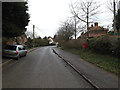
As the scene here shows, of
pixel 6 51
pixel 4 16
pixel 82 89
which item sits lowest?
pixel 82 89

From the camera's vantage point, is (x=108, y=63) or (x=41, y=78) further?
(x=108, y=63)

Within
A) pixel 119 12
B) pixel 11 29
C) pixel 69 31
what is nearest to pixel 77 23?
pixel 69 31

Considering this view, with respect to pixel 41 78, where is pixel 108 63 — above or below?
above

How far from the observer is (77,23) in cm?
2153

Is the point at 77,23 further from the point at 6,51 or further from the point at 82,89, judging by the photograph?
the point at 82,89

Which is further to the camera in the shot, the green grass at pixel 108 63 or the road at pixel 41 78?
the green grass at pixel 108 63

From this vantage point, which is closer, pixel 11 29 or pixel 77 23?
pixel 11 29

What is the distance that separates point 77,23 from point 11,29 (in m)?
15.9

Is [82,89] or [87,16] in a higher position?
[87,16]

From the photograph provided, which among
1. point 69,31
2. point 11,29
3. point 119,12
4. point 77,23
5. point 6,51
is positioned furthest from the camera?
point 69,31

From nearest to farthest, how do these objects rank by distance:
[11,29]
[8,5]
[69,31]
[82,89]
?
[82,89], [8,5], [11,29], [69,31]

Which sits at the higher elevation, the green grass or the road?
the green grass

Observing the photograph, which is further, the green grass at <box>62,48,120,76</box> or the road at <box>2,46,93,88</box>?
the green grass at <box>62,48,120,76</box>

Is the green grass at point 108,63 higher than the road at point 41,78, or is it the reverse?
the green grass at point 108,63
